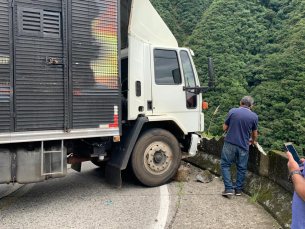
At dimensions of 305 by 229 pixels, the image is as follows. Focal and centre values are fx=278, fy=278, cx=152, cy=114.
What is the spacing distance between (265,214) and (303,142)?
1144 inches

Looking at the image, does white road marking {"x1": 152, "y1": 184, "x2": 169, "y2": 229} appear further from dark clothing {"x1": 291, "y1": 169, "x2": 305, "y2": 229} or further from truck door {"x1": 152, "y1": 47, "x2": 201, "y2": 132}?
dark clothing {"x1": 291, "y1": 169, "x2": 305, "y2": 229}

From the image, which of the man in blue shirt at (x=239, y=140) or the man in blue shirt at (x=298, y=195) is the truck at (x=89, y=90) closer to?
the man in blue shirt at (x=239, y=140)

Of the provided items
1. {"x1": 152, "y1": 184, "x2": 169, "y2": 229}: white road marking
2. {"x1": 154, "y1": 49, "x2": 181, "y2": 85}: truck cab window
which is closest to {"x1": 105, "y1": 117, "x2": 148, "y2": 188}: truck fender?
{"x1": 152, "y1": 184, "x2": 169, "y2": 229}: white road marking

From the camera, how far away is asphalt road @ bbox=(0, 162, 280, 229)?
3584 millimetres

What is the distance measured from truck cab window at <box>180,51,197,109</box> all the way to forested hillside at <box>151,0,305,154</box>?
2189 centimetres

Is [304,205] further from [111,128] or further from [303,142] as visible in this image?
[303,142]

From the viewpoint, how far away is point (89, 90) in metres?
4.23

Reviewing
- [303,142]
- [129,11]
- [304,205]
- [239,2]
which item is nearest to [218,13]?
[239,2]

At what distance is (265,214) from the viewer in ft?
12.5

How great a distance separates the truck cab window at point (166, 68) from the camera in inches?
205

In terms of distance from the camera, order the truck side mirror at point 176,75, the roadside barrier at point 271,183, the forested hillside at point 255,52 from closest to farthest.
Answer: the roadside barrier at point 271,183, the truck side mirror at point 176,75, the forested hillside at point 255,52

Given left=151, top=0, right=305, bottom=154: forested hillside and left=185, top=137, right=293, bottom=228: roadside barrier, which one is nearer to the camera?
left=185, top=137, right=293, bottom=228: roadside barrier

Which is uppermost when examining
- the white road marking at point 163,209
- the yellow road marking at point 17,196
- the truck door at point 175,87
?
the truck door at point 175,87

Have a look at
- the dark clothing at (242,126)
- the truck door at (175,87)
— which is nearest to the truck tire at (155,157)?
the truck door at (175,87)
